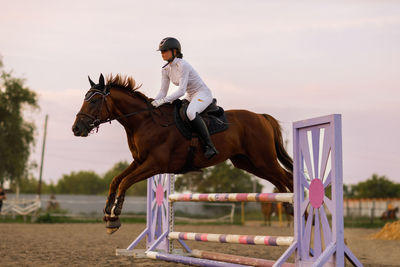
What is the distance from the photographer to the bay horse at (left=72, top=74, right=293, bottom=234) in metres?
6.13

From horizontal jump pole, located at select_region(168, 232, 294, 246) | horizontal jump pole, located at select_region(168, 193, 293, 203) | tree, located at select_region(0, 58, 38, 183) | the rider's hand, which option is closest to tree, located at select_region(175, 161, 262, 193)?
tree, located at select_region(0, 58, 38, 183)

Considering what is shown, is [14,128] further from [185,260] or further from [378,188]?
[378,188]

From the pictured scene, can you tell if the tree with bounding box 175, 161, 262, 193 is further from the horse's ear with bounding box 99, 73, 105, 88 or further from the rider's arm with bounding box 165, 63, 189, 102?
the horse's ear with bounding box 99, 73, 105, 88

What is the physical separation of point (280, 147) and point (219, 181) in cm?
4024

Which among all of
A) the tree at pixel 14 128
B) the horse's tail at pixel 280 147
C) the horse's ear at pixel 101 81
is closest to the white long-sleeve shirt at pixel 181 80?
the horse's ear at pixel 101 81

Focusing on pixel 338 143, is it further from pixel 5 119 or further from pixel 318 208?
pixel 5 119

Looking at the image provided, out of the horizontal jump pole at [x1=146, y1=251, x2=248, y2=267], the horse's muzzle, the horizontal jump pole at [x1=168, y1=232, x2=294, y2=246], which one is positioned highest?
the horse's muzzle

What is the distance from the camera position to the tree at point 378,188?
236 ft

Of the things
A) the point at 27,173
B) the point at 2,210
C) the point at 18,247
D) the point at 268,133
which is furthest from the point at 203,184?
the point at 268,133

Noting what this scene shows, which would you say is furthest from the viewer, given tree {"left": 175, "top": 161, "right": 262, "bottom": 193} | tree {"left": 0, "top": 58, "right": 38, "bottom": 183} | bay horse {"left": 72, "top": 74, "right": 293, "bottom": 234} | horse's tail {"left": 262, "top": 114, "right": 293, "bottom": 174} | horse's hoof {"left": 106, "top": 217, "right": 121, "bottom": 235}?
tree {"left": 175, "top": 161, "right": 262, "bottom": 193}

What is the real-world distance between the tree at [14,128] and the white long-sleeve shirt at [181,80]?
87.5 feet

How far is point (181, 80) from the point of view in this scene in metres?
6.50

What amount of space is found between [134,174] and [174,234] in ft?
7.34

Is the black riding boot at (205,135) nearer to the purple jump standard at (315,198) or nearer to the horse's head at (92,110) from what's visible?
the purple jump standard at (315,198)
